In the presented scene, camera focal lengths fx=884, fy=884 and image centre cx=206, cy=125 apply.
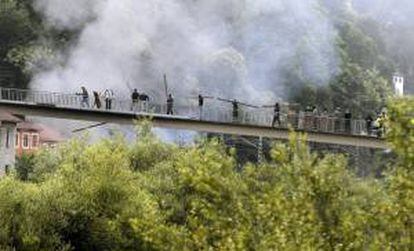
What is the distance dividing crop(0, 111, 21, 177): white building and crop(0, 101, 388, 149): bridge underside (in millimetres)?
7475

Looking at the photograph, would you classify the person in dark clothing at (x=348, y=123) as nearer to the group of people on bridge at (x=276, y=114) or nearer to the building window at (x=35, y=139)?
the group of people on bridge at (x=276, y=114)

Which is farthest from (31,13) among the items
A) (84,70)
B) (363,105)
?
(363,105)

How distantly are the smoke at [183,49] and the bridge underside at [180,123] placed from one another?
2755 centimetres

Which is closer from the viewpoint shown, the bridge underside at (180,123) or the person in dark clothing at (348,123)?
the bridge underside at (180,123)

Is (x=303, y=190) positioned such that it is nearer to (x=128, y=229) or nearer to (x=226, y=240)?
(x=226, y=240)

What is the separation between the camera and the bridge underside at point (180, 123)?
1743 inches

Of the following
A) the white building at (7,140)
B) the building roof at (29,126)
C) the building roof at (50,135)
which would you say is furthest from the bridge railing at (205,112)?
the building roof at (50,135)

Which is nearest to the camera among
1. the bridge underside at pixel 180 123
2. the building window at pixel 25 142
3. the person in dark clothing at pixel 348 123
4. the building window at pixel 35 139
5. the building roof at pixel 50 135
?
the bridge underside at pixel 180 123

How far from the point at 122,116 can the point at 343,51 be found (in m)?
47.1

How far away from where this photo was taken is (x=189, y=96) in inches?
2955

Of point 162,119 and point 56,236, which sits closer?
point 56,236

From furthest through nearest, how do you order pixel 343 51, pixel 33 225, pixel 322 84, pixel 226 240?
pixel 343 51 → pixel 322 84 → pixel 33 225 → pixel 226 240

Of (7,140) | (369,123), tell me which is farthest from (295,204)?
(7,140)

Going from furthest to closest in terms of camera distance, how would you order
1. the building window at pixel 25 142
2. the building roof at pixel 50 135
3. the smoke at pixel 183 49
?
the smoke at pixel 183 49
the building roof at pixel 50 135
the building window at pixel 25 142
